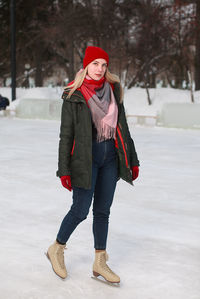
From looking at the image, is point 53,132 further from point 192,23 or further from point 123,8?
point 123,8

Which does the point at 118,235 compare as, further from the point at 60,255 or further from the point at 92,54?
the point at 92,54

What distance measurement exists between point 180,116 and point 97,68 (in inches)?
511

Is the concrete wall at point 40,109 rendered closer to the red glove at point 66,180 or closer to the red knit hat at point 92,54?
the red knit hat at point 92,54

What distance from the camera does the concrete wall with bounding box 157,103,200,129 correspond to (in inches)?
622

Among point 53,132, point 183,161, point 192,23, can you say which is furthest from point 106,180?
point 192,23

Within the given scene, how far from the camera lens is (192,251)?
448 cm

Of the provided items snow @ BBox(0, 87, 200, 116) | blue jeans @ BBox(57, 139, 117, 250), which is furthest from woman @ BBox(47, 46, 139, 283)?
snow @ BBox(0, 87, 200, 116)

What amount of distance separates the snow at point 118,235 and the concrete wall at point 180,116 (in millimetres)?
6493

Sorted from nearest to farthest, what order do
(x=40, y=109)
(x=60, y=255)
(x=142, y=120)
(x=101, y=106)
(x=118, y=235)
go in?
(x=101, y=106) < (x=60, y=255) < (x=118, y=235) < (x=142, y=120) < (x=40, y=109)

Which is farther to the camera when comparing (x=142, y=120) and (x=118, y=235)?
(x=142, y=120)

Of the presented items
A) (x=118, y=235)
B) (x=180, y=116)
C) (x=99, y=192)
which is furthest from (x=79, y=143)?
(x=180, y=116)

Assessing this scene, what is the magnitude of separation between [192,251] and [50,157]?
569 centimetres

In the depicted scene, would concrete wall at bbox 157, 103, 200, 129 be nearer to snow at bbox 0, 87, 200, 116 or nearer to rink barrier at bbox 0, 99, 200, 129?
rink barrier at bbox 0, 99, 200, 129

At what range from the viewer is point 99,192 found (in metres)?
3.55
